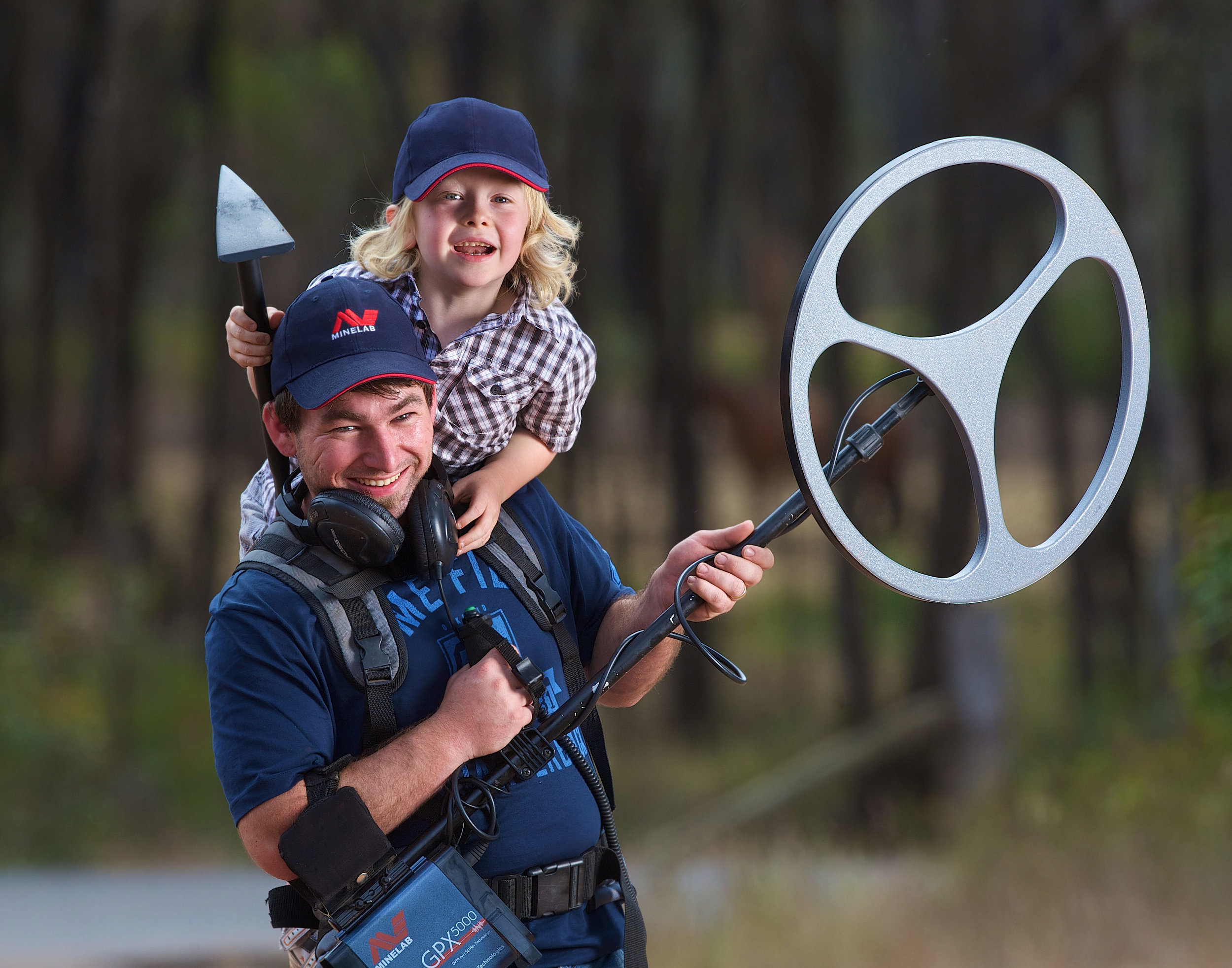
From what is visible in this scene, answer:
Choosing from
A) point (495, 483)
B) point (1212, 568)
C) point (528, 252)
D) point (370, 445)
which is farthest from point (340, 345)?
point (1212, 568)

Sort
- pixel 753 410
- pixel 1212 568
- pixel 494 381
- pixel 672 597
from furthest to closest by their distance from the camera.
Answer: pixel 753 410, pixel 1212 568, pixel 494 381, pixel 672 597

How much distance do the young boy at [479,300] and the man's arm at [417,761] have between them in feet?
1.03

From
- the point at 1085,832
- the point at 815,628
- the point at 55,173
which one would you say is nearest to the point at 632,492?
the point at 815,628

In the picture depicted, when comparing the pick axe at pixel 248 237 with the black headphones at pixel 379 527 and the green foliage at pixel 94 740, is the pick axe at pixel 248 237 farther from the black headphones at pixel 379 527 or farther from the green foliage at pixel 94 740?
the green foliage at pixel 94 740

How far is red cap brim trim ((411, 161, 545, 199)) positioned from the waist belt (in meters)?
1.21

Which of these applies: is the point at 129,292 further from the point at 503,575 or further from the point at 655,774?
the point at 503,575

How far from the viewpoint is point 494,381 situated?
253 centimetres

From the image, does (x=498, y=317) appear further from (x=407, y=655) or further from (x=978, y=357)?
(x=978, y=357)

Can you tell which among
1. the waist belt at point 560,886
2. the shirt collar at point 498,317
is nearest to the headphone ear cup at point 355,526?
the shirt collar at point 498,317

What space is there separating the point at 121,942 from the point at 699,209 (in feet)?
29.4

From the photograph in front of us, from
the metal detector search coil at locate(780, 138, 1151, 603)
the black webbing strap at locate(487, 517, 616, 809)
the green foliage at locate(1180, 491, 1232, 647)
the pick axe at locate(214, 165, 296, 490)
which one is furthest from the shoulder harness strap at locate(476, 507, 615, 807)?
the green foliage at locate(1180, 491, 1232, 647)

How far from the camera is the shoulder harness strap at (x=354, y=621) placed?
218cm

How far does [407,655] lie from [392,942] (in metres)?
0.44

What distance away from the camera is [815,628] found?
15.6m
